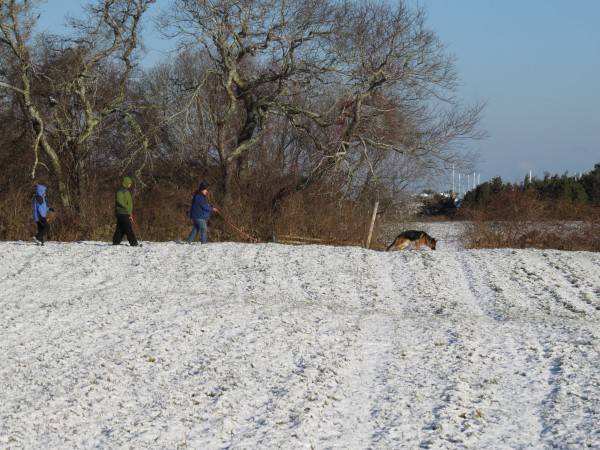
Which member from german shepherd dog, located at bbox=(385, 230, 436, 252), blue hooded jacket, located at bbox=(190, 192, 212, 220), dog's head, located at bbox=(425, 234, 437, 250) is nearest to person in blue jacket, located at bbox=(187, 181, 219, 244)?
blue hooded jacket, located at bbox=(190, 192, 212, 220)

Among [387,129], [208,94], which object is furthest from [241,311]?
[208,94]

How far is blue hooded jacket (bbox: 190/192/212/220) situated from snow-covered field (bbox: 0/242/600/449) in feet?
10.2

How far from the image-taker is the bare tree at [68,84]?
26.0m

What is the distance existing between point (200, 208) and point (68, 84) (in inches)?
313

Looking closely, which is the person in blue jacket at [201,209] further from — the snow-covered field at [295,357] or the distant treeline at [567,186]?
the distant treeline at [567,186]

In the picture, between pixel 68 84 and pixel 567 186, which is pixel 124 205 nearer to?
pixel 68 84

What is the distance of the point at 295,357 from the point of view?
11.0 metres

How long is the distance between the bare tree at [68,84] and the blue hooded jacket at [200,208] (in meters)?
6.36

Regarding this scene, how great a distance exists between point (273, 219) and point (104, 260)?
26.4 feet

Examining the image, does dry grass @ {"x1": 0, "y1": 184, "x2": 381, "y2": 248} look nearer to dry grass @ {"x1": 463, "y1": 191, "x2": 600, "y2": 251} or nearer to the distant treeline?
dry grass @ {"x1": 463, "y1": 191, "x2": 600, "y2": 251}

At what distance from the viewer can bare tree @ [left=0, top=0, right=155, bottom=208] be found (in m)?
26.0

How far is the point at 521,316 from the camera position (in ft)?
46.9

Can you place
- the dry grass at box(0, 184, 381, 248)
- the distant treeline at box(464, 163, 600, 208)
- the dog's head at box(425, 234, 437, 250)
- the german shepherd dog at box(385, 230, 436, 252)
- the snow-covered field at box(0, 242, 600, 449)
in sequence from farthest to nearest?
the distant treeline at box(464, 163, 600, 208), the dry grass at box(0, 184, 381, 248), the dog's head at box(425, 234, 437, 250), the german shepherd dog at box(385, 230, 436, 252), the snow-covered field at box(0, 242, 600, 449)

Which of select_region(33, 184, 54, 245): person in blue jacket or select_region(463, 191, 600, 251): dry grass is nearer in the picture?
select_region(33, 184, 54, 245): person in blue jacket
